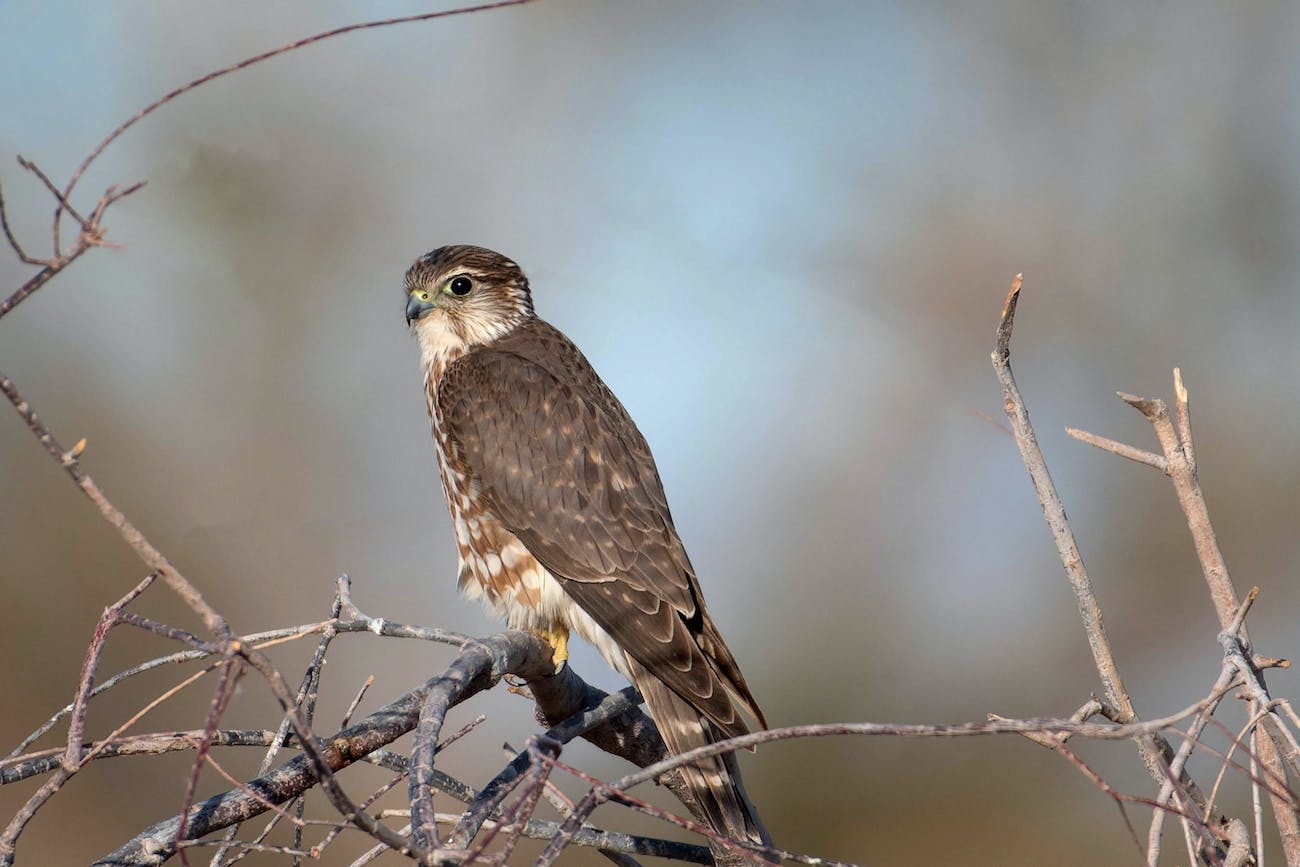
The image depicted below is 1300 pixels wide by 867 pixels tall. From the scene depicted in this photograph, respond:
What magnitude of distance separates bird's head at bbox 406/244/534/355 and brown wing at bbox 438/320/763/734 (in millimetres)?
219

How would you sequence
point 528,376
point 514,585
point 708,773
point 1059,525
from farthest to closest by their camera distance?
point 528,376, point 514,585, point 708,773, point 1059,525

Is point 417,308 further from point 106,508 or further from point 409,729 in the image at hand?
point 106,508

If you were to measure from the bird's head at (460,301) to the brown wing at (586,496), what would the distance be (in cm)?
22

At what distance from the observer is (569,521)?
3.37m

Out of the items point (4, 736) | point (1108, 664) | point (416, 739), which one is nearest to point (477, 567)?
point (416, 739)

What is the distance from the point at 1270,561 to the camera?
24.1 feet

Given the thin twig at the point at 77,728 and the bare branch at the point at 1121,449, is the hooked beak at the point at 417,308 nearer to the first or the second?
the thin twig at the point at 77,728

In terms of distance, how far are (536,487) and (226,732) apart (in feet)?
4.85

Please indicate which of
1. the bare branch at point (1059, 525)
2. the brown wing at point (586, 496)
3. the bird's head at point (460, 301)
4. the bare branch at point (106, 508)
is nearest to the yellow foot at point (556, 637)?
the brown wing at point (586, 496)

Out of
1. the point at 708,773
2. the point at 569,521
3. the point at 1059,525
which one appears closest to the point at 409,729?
the point at 708,773

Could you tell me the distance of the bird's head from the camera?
4.05m

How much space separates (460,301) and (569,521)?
1.07 meters

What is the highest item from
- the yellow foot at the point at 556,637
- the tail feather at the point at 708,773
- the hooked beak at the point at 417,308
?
the hooked beak at the point at 417,308

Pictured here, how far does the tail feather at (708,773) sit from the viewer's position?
257 cm
